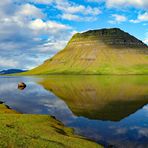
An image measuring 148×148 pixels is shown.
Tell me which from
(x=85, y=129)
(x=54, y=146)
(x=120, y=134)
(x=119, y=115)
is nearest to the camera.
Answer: (x=54, y=146)

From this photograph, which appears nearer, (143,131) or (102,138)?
(102,138)

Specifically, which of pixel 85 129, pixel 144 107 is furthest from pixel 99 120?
pixel 144 107

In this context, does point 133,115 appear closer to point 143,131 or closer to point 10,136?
point 143,131

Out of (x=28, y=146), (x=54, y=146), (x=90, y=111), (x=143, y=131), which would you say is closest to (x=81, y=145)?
(x=54, y=146)

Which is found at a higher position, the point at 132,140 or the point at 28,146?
the point at 28,146

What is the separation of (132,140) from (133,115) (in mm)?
22981

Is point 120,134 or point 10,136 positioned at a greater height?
point 10,136

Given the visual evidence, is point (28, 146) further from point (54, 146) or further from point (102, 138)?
point (102, 138)

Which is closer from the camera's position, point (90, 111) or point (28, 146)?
point (28, 146)

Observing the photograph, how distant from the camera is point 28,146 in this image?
25.7 metres

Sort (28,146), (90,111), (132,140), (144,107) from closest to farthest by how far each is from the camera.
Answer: (28,146) < (132,140) < (90,111) < (144,107)

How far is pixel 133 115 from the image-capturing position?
6147 centimetres

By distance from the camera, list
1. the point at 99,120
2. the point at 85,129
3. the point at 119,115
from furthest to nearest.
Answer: the point at 119,115 < the point at 99,120 < the point at 85,129

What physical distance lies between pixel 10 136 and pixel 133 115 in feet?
130
